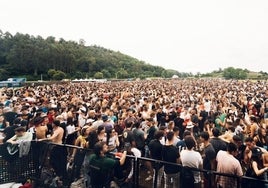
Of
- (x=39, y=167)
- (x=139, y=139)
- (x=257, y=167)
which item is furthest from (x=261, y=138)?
(x=39, y=167)

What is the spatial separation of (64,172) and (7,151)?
4.82 feet

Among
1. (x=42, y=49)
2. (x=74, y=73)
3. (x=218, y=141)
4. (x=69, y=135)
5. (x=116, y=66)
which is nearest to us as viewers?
(x=218, y=141)

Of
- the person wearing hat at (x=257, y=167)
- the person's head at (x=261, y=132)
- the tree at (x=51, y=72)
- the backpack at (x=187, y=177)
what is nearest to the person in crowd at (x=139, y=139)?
the backpack at (x=187, y=177)

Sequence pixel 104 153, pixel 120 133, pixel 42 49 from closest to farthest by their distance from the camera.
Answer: pixel 104 153 → pixel 120 133 → pixel 42 49

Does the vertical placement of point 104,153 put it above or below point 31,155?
above

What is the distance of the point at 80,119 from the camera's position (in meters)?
11.4

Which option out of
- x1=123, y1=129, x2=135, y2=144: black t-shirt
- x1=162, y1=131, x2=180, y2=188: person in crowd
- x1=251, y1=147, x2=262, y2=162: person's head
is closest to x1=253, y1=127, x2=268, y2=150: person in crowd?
x1=251, y1=147, x2=262, y2=162: person's head

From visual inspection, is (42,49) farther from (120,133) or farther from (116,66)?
(120,133)

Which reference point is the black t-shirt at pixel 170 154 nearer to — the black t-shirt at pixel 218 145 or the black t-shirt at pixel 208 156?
the black t-shirt at pixel 208 156

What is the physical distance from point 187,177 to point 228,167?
0.79 meters

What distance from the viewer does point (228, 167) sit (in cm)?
543

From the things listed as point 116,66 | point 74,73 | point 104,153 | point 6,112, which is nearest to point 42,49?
point 74,73

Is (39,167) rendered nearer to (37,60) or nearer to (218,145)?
(218,145)

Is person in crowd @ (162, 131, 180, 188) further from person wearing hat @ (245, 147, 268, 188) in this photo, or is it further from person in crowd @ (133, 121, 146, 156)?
person in crowd @ (133, 121, 146, 156)
